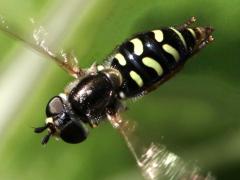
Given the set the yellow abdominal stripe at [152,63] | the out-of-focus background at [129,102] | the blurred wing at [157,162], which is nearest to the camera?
the blurred wing at [157,162]

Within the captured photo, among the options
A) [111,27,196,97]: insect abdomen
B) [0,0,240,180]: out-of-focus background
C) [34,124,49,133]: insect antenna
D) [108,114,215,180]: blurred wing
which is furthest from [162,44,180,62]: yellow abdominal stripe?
[34,124,49,133]: insect antenna

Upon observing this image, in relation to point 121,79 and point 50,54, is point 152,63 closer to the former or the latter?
point 121,79

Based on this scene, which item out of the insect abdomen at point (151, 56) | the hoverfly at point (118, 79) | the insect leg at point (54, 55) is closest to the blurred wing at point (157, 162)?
the hoverfly at point (118, 79)

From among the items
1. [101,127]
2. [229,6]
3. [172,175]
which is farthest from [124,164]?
[229,6]

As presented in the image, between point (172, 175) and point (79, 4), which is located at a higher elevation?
point (79, 4)

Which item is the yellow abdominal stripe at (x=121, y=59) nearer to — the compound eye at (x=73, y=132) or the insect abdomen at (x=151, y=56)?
the insect abdomen at (x=151, y=56)

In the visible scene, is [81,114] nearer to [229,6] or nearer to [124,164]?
[124,164]

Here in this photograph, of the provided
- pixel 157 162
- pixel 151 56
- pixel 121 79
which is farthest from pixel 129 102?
pixel 157 162

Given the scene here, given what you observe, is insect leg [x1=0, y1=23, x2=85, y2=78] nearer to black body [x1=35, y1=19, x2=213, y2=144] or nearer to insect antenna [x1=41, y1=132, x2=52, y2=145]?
black body [x1=35, y1=19, x2=213, y2=144]
